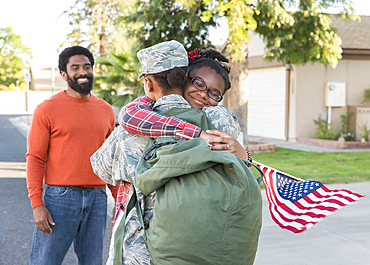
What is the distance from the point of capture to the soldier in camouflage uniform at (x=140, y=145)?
1615 mm

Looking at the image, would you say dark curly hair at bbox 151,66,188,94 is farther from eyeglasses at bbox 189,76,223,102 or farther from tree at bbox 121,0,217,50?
tree at bbox 121,0,217,50

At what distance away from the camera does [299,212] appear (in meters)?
2.58

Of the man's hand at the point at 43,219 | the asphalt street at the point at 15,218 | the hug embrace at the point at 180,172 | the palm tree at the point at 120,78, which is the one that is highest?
the palm tree at the point at 120,78

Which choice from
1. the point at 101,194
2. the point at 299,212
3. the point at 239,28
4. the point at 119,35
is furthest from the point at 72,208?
the point at 119,35

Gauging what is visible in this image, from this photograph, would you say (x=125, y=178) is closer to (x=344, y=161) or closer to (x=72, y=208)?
(x=72, y=208)

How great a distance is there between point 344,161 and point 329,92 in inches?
195

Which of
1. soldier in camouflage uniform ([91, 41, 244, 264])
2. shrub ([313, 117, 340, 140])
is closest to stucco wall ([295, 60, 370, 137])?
shrub ([313, 117, 340, 140])

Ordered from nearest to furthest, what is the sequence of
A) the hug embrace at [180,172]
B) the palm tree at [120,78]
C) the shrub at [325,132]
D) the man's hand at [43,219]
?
1. the hug embrace at [180,172]
2. the man's hand at [43,219]
3. the palm tree at [120,78]
4. the shrub at [325,132]

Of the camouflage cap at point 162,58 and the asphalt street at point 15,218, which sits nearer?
the camouflage cap at point 162,58

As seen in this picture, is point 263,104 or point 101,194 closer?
point 101,194

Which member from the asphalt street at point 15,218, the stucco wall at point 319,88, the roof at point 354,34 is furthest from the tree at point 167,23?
the roof at point 354,34

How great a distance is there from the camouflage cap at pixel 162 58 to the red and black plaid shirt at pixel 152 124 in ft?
0.58

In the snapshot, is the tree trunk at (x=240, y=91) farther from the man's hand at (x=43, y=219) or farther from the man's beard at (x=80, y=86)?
the man's hand at (x=43, y=219)

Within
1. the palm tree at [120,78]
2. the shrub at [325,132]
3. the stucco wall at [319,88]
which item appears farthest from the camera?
the stucco wall at [319,88]
